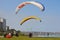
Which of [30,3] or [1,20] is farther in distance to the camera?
[1,20]

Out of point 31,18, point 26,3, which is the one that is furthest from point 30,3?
point 31,18

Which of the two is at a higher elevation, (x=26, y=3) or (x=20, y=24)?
(x=26, y=3)

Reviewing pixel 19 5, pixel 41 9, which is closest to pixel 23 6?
pixel 19 5

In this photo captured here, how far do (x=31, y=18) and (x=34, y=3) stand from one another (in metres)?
7.17

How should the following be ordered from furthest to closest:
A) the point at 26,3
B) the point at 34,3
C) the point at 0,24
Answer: the point at 0,24, the point at 26,3, the point at 34,3

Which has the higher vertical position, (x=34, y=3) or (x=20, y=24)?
(x=34, y=3)

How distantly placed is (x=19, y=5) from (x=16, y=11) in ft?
4.15

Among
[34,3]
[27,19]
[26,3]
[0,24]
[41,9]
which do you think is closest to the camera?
[41,9]

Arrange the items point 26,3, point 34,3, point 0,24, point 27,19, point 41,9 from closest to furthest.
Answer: point 41,9
point 34,3
point 26,3
point 27,19
point 0,24

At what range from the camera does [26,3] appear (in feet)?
115

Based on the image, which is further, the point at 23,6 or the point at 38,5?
the point at 23,6

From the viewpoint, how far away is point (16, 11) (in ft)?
119

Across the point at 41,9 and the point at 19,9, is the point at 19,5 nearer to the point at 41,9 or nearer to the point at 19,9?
the point at 19,9

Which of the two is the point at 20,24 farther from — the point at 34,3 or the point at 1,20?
the point at 1,20
